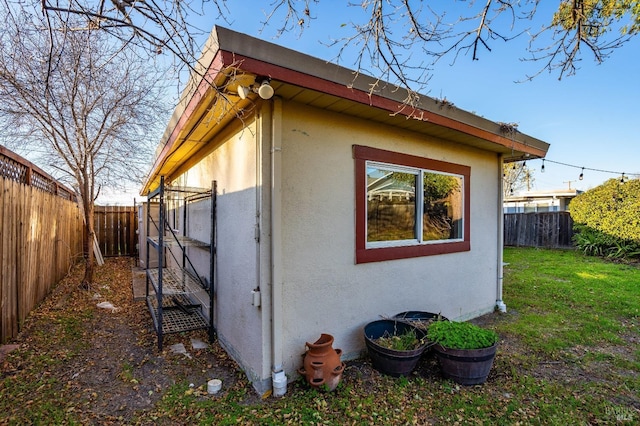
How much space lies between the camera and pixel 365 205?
3650 mm

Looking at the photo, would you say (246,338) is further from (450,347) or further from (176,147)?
(176,147)

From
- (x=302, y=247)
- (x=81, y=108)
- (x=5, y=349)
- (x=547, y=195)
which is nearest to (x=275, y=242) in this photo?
(x=302, y=247)

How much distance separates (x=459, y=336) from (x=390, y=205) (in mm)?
1644

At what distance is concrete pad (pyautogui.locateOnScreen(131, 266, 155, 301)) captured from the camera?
6.12m

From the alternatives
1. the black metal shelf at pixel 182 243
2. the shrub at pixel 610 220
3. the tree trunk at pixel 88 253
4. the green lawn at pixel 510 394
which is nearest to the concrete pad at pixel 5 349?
the black metal shelf at pixel 182 243

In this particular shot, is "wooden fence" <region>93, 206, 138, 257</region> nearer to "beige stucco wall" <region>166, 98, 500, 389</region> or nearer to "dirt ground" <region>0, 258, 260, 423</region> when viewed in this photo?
"dirt ground" <region>0, 258, 260, 423</region>

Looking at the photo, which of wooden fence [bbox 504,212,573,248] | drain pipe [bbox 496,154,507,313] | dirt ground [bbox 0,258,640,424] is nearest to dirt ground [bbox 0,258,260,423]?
dirt ground [bbox 0,258,640,424]

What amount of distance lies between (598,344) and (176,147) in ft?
20.8

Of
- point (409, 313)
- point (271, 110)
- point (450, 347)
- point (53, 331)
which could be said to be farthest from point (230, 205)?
point (53, 331)

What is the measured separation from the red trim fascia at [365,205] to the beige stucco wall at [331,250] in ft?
0.24

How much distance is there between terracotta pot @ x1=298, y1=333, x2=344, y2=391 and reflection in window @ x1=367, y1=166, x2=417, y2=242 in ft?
4.48

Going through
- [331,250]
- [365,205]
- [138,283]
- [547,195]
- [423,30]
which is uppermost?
[423,30]

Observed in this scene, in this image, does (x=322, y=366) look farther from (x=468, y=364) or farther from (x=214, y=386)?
(x=468, y=364)

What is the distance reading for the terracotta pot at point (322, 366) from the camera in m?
2.88
